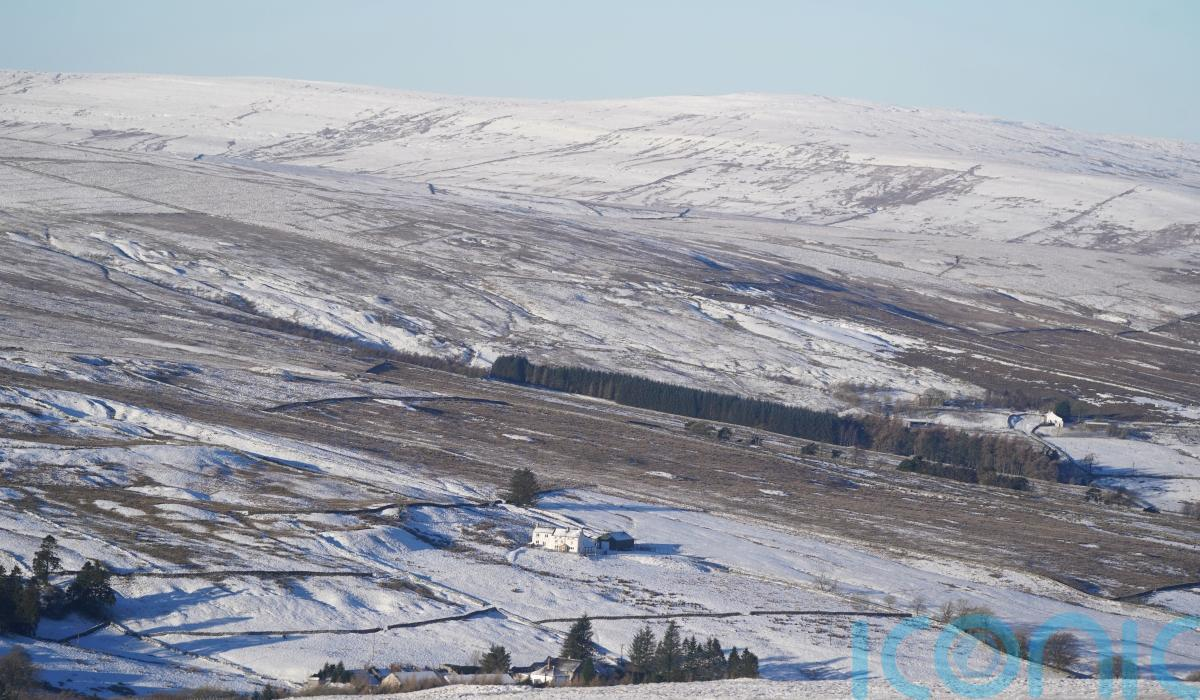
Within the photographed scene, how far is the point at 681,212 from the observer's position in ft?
505

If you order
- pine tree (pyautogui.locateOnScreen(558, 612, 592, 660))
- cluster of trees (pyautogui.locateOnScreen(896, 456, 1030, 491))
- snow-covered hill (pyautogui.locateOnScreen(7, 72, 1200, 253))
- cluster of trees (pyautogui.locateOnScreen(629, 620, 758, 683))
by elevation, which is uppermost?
snow-covered hill (pyautogui.locateOnScreen(7, 72, 1200, 253))

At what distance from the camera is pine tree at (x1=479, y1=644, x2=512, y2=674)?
26.5 m

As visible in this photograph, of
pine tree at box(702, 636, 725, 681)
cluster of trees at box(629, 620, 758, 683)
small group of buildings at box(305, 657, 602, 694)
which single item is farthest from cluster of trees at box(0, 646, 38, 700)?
pine tree at box(702, 636, 725, 681)

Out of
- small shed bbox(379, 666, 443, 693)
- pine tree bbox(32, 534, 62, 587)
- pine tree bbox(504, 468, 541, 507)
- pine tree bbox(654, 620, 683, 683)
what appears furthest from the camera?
pine tree bbox(504, 468, 541, 507)

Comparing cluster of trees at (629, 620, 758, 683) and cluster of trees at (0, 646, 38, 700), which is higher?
cluster of trees at (629, 620, 758, 683)

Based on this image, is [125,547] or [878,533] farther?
[878,533]

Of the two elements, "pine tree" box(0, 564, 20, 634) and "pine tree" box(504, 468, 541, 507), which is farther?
"pine tree" box(504, 468, 541, 507)

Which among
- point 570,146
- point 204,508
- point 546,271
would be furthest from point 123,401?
point 570,146

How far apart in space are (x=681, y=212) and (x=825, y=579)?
4644 inches

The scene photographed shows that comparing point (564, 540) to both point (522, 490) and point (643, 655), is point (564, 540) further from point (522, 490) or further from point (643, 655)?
point (643, 655)

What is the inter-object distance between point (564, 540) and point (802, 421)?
3306 centimetres

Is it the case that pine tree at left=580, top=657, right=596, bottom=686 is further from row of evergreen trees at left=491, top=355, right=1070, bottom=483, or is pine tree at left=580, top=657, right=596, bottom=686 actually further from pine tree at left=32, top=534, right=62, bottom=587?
row of evergreen trees at left=491, top=355, right=1070, bottom=483

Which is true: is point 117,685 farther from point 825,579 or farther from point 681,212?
point 681,212

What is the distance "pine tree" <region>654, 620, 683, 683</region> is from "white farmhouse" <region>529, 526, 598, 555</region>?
35.4 ft
